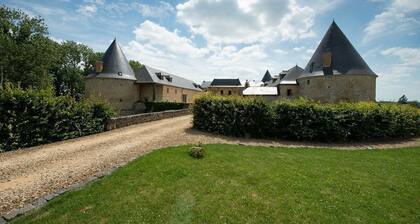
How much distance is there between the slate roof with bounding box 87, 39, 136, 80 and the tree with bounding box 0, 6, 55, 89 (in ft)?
17.1

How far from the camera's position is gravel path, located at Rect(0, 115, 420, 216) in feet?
14.8

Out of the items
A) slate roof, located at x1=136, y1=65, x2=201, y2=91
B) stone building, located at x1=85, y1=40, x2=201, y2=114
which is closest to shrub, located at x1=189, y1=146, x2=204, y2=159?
stone building, located at x1=85, y1=40, x2=201, y2=114

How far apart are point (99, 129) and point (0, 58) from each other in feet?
66.7

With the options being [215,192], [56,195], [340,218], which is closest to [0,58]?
[56,195]

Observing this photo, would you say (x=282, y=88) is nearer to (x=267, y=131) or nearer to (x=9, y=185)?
(x=267, y=131)

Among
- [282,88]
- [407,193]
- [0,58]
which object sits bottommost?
[407,193]

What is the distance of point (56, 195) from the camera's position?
161 inches

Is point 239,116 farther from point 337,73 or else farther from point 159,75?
point 159,75

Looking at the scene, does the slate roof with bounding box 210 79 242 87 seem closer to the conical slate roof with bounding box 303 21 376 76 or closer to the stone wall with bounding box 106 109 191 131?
the conical slate roof with bounding box 303 21 376 76

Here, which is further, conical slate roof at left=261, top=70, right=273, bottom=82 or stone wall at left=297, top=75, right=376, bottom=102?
conical slate roof at left=261, top=70, right=273, bottom=82

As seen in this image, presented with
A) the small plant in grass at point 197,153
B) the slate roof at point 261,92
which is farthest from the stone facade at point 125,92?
the small plant in grass at point 197,153

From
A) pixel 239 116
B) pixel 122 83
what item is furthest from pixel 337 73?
pixel 122 83

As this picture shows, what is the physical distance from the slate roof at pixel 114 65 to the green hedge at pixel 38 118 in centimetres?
1720

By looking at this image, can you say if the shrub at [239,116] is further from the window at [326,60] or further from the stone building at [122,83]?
the window at [326,60]
